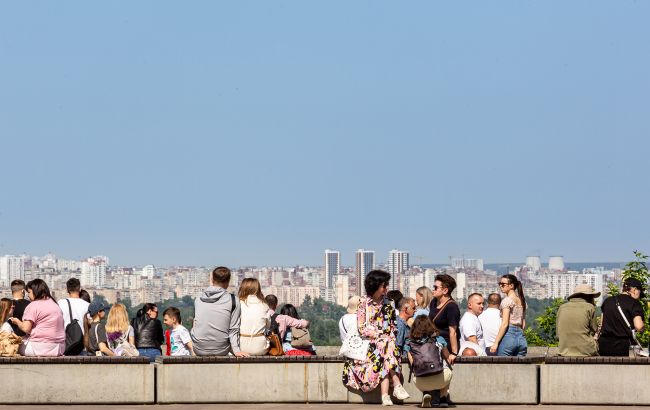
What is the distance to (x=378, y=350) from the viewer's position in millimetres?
15828

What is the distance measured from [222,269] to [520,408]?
12.3 feet

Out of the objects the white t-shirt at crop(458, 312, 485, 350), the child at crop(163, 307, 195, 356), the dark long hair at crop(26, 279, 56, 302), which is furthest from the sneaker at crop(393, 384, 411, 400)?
the dark long hair at crop(26, 279, 56, 302)

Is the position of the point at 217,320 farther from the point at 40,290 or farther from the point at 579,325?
the point at 579,325

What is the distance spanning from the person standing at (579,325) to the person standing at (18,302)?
6593 millimetres

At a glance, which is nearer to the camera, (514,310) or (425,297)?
(514,310)

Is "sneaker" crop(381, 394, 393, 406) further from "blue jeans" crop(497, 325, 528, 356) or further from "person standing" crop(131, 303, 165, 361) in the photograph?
"person standing" crop(131, 303, 165, 361)

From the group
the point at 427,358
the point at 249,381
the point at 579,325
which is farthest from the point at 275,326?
the point at 579,325

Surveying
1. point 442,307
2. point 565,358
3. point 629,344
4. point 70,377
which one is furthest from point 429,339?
point 70,377

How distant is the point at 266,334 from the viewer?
17094 millimetres

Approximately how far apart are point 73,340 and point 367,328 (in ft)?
13.3

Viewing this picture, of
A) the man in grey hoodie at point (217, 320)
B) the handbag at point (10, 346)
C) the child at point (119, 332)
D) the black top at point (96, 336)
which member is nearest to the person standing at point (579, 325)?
the man in grey hoodie at point (217, 320)

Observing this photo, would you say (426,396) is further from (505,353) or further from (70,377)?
(70,377)

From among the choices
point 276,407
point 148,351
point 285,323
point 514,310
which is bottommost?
point 276,407

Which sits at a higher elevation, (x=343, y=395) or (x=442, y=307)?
(x=442, y=307)
